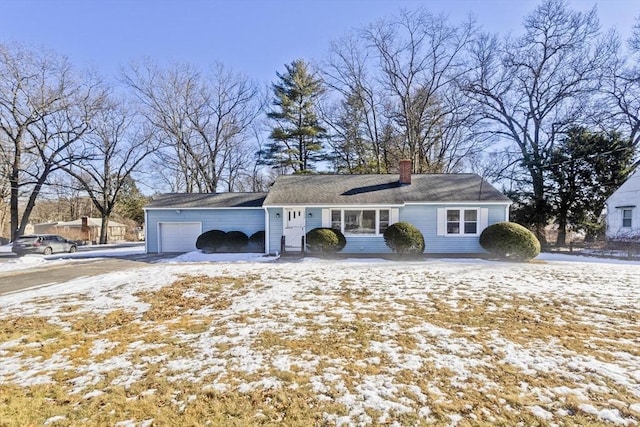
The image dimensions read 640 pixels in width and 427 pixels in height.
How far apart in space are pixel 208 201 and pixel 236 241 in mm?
3238

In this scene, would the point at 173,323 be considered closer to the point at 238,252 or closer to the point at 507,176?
the point at 238,252

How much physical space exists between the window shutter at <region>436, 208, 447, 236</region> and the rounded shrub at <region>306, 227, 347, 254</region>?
458 centimetres

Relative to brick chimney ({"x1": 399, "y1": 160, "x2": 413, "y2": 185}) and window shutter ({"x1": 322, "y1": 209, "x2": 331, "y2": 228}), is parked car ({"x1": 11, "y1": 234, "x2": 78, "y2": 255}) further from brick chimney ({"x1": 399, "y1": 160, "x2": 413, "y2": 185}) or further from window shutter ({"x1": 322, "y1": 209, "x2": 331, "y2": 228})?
brick chimney ({"x1": 399, "y1": 160, "x2": 413, "y2": 185})

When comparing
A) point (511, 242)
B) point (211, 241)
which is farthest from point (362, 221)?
point (211, 241)

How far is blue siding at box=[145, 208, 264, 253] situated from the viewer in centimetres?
1689

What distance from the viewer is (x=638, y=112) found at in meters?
21.9

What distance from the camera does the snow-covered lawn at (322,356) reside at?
112 inches

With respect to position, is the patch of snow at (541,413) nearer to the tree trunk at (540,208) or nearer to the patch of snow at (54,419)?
the patch of snow at (54,419)

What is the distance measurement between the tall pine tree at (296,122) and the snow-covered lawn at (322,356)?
2296 cm

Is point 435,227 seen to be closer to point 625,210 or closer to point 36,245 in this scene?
point 625,210

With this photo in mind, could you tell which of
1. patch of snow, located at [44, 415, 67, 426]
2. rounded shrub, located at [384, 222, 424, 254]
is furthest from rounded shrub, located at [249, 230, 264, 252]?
patch of snow, located at [44, 415, 67, 426]

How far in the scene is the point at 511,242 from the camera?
12.9 metres

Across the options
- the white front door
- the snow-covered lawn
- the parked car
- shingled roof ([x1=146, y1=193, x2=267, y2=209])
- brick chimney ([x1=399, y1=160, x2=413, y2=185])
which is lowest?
the snow-covered lawn

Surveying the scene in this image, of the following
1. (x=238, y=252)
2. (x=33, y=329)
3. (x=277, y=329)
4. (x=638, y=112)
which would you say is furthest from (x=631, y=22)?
(x=33, y=329)
